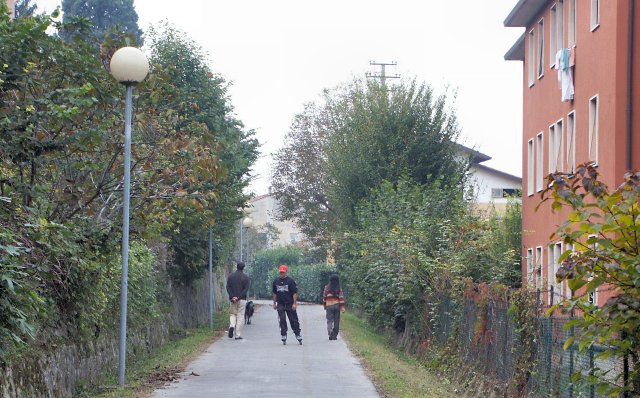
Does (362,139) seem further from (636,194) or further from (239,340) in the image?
(636,194)

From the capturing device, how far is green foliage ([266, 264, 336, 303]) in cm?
6325

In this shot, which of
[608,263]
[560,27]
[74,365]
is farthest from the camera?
[560,27]

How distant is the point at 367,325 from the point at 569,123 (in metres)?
12.2

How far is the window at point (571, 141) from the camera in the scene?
87.2ft

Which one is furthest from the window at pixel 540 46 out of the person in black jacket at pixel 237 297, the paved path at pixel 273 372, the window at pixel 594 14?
the person in black jacket at pixel 237 297

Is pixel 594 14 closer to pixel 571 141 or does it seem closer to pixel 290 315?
pixel 571 141

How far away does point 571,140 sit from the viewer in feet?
88.4

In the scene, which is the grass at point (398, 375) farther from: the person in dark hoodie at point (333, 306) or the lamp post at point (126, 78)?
the lamp post at point (126, 78)

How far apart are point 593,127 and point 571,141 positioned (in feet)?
7.41

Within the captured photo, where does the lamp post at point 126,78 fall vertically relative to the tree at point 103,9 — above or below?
below

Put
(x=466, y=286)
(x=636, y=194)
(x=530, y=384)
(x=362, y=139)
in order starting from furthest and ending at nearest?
(x=362, y=139)
(x=466, y=286)
(x=530, y=384)
(x=636, y=194)

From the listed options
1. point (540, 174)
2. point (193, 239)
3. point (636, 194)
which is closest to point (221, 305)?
point (193, 239)

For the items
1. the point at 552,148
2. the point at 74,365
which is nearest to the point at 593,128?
the point at 552,148

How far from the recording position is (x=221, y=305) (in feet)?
152
